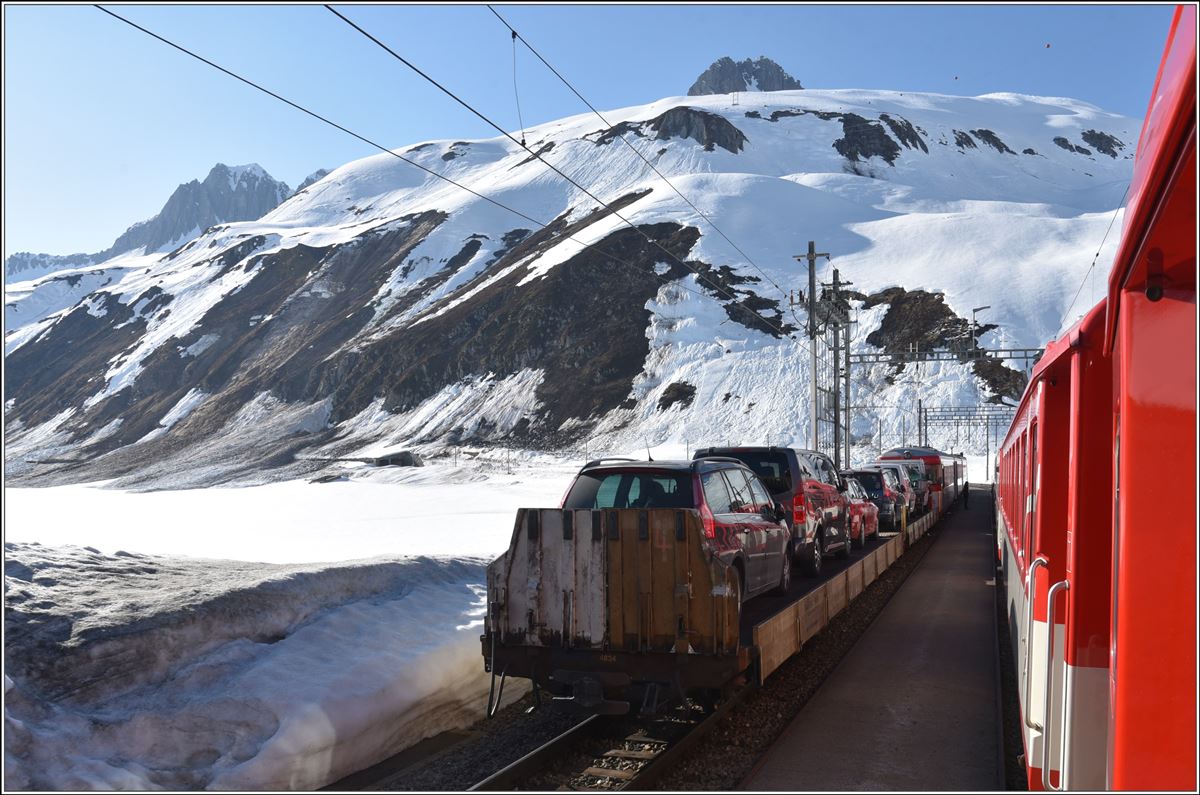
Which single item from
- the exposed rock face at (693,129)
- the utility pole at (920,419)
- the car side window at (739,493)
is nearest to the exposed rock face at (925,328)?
the utility pole at (920,419)

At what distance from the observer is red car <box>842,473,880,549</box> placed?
733 inches

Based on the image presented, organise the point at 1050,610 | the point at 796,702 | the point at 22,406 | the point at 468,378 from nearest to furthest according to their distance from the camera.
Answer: the point at 1050,610 → the point at 796,702 → the point at 468,378 → the point at 22,406

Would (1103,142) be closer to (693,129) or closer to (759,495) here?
(693,129)

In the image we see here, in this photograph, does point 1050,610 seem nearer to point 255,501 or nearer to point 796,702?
point 796,702

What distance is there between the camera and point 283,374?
108 m

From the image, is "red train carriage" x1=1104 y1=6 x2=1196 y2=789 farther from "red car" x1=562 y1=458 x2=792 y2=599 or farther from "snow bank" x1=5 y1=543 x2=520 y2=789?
"snow bank" x1=5 y1=543 x2=520 y2=789

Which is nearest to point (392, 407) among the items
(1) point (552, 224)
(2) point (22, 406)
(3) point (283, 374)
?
(3) point (283, 374)

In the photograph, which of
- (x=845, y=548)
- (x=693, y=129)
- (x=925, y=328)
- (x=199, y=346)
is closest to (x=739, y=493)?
(x=845, y=548)

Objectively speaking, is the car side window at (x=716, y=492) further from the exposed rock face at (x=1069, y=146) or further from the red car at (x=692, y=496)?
the exposed rock face at (x=1069, y=146)

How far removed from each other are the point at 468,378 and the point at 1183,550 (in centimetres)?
9341

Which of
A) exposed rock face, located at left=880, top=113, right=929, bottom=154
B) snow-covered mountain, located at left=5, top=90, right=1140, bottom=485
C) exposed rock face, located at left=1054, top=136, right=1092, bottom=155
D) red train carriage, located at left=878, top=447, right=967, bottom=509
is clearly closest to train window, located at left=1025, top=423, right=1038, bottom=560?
red train carriage, located at left=878, top=447, right=967, bottom=509

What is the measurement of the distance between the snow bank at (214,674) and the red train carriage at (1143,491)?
17.2 ft

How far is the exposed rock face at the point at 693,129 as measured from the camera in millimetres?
163375

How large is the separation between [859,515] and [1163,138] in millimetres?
17258
